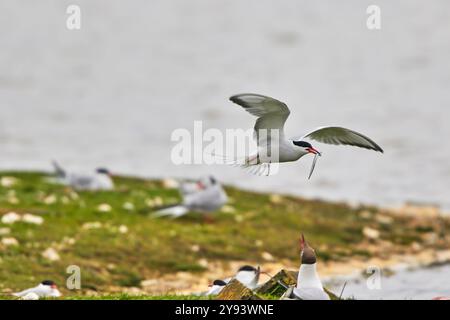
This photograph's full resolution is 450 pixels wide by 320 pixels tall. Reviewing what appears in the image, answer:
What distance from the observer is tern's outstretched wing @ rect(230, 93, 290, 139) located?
1181cm

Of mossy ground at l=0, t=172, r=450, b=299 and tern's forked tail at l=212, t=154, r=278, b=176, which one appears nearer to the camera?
tern's forked tail at l=212, t=154, r=278, b=176

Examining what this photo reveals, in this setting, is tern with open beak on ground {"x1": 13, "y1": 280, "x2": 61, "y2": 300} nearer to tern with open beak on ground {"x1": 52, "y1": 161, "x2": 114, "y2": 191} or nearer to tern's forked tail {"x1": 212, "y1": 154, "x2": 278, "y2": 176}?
tern's forked tail {"x1": 212, "y1": 154, "x2": 278, "y2": 176}

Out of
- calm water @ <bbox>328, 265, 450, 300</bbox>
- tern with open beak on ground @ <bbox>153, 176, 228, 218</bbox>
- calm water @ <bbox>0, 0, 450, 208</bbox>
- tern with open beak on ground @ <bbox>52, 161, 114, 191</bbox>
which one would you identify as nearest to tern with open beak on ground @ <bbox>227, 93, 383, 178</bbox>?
calm water @ <bbox>328, 265, 450, 300</bbox>

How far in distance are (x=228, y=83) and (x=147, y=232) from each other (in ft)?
67.6

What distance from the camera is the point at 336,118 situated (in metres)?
37.2

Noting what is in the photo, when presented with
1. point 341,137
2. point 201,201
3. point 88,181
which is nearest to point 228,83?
point 88,181

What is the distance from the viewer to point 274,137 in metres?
12.3

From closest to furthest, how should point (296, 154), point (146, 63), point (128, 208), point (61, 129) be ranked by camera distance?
point (296, 154) → point (128, 208) → point (61, 129) → point (146, 63)

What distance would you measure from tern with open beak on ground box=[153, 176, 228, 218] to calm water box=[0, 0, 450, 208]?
648 cm

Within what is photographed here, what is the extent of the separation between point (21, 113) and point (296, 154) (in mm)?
27952

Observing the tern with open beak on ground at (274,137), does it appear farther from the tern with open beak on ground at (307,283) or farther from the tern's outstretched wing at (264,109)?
the tern with open beak on ground at (307,283)

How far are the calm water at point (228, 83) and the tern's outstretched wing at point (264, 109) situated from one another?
1591cm

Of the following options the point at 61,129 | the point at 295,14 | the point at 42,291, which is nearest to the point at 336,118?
the point at 61,129
